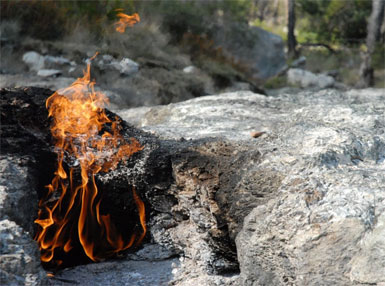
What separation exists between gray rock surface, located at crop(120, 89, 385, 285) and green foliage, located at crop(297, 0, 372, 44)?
1568 cm

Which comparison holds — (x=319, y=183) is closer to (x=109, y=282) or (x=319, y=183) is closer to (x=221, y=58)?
(x=109, y=282)

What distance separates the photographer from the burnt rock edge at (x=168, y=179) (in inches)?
139

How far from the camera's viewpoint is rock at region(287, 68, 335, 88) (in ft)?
53.1

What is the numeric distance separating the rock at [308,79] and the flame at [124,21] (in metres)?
5.41

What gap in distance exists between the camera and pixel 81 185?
12.6 ft

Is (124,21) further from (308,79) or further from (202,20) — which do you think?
(308,79)

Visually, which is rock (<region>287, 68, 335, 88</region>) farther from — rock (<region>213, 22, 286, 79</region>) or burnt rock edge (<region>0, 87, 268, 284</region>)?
burnt rock edge (<region>0, 87, 268, 284</region>)

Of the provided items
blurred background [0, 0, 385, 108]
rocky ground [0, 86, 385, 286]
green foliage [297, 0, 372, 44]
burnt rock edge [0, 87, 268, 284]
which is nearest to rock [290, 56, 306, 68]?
blurred background [0, 0, 385, 108]

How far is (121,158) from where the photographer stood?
12.7 feet

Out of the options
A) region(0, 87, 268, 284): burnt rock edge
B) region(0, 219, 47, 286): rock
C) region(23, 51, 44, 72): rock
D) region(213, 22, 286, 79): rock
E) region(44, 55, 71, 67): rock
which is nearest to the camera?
region(0, 219, 47, 286): rock

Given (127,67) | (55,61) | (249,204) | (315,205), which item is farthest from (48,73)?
(315,205)

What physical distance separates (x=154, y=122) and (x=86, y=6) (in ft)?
24.8

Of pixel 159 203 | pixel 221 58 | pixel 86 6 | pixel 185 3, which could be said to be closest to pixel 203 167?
pixel 159 203

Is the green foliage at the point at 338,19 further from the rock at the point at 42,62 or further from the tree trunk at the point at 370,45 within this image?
the rock at the point at 42,62
